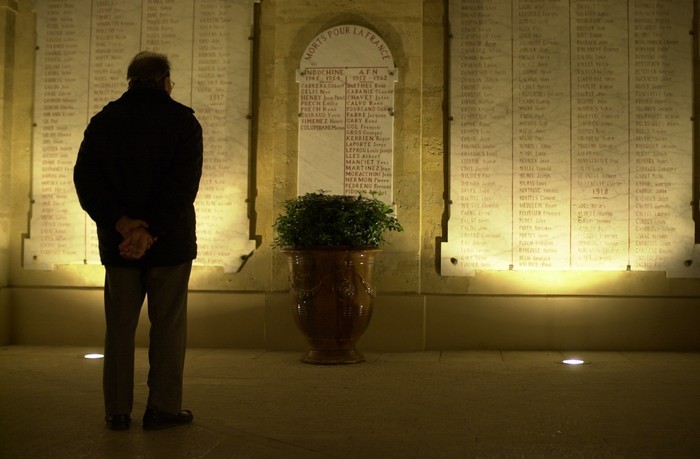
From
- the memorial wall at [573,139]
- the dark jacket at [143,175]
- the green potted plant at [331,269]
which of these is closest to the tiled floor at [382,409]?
the green potted plant at [331,269]

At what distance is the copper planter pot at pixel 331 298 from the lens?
5.65 meters

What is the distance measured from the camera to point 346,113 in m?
6.57

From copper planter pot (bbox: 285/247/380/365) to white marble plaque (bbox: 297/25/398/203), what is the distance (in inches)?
39.5

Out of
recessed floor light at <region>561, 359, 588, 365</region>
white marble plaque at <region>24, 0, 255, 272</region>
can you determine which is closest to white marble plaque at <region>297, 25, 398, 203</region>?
white marble plaque at <region>24, 0, 255, 272</region>

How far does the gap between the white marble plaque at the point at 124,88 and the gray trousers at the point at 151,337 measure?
322cm

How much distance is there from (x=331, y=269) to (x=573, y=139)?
2.45 m

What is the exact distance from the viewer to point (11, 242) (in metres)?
6.99

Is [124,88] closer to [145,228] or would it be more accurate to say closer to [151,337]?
[145,228]

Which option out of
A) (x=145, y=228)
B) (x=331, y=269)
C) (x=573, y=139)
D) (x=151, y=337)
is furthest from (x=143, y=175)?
(x=573, y=139)

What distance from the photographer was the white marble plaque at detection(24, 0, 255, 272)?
6773 mm

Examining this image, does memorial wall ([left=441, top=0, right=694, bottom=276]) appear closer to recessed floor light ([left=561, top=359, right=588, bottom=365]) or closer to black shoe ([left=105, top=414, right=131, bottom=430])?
recessed floor light ([left=561, top=359, right=588, bottom=365])

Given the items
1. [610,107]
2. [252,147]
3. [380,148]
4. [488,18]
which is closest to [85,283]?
[252,147]

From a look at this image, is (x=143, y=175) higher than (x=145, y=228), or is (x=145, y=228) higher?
(x=143, y=175)

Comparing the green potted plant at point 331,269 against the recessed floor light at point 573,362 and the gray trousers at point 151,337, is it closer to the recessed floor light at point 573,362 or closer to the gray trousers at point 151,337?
the recessed floor light at point 573,362
